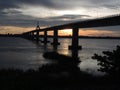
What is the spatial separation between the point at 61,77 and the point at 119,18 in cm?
4038

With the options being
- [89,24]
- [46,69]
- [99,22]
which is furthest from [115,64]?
[89,24]

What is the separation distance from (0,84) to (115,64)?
11.4 m

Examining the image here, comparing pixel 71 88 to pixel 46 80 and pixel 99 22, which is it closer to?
pixel 46 80

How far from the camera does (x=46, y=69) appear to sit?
33156mm

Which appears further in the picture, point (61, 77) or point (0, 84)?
point (61, 77)

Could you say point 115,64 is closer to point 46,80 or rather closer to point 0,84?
point 46,80

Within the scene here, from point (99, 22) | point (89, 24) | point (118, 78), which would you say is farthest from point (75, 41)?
point (118, 78)

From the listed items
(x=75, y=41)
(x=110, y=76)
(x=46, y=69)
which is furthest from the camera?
(x=75, y=41)

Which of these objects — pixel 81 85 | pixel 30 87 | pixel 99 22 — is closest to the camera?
pixel 30 87

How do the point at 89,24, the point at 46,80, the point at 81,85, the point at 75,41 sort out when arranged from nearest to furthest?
the point at 81,85, the point at 46,80, the point at 89,24, the point at 75,41

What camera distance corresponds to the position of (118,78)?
1025 inches

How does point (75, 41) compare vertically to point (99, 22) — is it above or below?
below

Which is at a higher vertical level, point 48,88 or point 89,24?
point 89,24

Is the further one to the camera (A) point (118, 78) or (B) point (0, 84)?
(A) point (118, 78)
